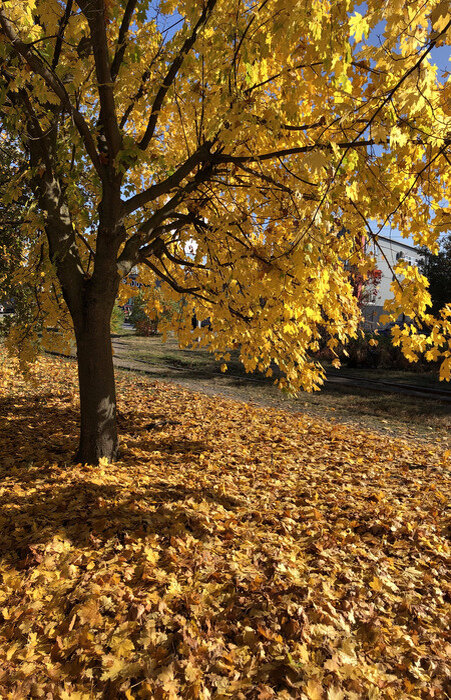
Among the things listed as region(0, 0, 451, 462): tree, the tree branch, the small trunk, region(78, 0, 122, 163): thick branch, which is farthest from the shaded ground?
the tree branch

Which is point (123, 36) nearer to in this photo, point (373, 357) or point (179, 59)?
point (179, 59)

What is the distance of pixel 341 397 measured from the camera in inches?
456

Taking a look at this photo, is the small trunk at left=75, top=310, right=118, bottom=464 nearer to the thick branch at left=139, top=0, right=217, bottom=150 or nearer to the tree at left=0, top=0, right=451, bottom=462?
the tree at left=0, top=0, right=451, bottom=462

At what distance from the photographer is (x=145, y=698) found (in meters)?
2.11

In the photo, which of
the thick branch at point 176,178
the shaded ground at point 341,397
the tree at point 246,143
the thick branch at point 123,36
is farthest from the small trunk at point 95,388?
the shaded ground at point 341,397

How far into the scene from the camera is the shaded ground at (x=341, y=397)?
8984mm

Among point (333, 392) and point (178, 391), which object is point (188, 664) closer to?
point (178, 391)

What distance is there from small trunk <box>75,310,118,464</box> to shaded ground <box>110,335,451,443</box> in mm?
4890

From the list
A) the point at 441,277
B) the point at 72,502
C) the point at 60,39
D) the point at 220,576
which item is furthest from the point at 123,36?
the point at 441,277

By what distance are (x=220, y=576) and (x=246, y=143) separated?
429 centimetres

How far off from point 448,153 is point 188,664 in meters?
4.45

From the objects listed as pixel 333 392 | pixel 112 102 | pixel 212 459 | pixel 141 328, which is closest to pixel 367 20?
pixel 112 102

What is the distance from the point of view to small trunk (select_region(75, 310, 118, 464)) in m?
4.93

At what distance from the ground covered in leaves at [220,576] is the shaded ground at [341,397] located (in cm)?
328
